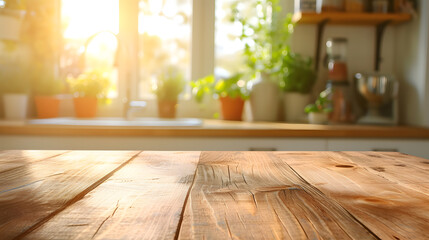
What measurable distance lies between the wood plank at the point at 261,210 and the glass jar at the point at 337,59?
184 centimetres

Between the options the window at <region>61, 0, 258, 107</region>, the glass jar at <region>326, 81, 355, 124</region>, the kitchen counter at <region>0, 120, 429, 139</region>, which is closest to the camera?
the kitchen counter at <region>0, 120, 429, 139</region>

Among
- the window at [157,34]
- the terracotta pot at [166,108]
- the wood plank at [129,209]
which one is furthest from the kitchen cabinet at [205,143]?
the wood plank at [129,209]

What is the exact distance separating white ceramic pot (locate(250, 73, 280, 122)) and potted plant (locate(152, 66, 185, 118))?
434 millimetres

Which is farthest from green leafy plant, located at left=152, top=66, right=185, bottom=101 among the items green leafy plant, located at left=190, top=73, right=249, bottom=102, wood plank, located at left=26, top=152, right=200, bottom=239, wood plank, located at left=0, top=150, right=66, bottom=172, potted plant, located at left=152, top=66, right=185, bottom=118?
wood plank, located at left=26, top=152, right=200, bottom=239

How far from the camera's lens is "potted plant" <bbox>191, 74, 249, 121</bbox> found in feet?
8.26

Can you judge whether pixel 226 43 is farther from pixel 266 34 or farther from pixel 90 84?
pixel 90 84

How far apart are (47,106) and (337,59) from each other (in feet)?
5.51

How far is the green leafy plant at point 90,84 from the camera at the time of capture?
8.35 feet

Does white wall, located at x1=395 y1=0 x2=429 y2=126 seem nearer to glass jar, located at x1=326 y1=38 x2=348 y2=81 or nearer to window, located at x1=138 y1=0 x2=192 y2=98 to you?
glass jar, located at x1=326 y1=38 x2=348 y2=81

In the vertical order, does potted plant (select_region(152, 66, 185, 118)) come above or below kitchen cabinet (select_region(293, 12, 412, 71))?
below

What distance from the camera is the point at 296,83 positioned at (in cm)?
254

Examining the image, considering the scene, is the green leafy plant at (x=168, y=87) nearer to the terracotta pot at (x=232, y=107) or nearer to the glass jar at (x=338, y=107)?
the terracotta pot at (x=232, y=107)

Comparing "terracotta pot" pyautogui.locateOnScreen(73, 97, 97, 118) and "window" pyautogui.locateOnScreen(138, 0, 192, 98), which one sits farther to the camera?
"window" pyautogui.locateOnScreen(138, 0, 192, 98)

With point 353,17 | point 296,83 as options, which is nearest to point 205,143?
point 296,83
